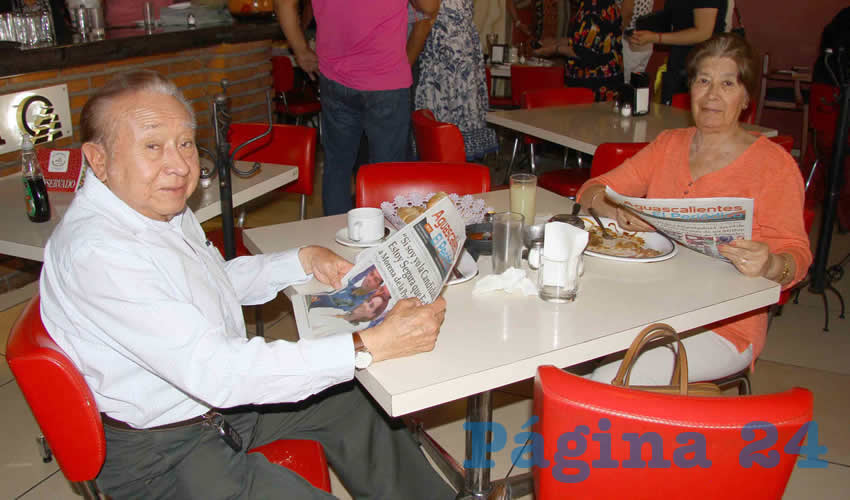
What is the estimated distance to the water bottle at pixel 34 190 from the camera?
2032 millimetres

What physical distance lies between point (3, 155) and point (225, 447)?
A: 7.92 ft

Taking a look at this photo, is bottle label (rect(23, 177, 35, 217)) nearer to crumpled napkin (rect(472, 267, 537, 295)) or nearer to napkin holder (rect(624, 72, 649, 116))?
crumpled napkin (rect(472, 267, 537, 295))

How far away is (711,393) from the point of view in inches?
56.1

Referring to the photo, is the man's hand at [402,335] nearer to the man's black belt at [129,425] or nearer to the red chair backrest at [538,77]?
the man's black belt at [129,425]

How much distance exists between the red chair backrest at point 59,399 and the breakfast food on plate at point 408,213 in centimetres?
90

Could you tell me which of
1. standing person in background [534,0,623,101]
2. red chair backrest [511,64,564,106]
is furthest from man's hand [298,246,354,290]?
red chair backrest [511,64,564,106]

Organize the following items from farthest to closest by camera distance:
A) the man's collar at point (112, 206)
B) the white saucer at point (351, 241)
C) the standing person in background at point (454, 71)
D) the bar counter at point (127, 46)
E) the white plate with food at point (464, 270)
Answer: the standing person in background at point (454, 71)
the bar counter at point (127, 46)
the white saucer at point (351, 241)
the white plate with food at point (464, 270)
the man's collar at point (112, 206)

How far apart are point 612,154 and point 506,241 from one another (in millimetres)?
1187

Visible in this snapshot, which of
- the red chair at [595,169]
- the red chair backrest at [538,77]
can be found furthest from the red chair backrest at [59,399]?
the red chair backrest at [538,77]

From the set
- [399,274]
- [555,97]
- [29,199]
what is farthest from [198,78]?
[399,274]

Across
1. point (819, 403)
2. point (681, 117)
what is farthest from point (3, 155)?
point (819, 403)

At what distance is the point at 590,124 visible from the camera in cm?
338

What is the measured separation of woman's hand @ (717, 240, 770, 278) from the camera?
155 cm

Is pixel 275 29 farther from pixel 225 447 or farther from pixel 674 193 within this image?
pixel 225 447
